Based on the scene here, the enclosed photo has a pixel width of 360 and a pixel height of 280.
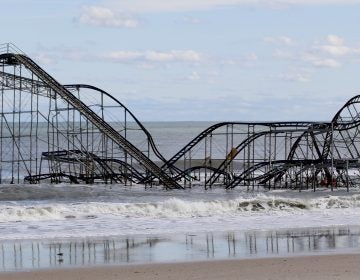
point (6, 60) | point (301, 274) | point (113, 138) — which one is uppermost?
point (6, 60)

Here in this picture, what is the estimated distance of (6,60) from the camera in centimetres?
4181

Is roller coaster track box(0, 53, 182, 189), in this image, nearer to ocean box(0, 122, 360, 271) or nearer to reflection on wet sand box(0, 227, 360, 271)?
ocean box(0, 122, 360, 271)

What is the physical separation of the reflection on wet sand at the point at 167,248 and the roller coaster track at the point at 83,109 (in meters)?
20.7

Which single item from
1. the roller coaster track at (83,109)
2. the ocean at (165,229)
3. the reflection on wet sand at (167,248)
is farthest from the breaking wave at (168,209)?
the roller coaster track at (83,109)

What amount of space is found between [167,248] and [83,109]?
2418cm

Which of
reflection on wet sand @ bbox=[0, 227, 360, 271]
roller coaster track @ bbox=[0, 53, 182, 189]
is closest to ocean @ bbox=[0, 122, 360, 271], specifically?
reflection on wet sand @ bbox=[0, 227, 360, 271]

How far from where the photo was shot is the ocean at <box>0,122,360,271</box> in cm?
1833

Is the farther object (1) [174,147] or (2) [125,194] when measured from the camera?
Result: (1) [174,147]

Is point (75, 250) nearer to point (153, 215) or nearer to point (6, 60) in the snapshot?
point (153, 215)

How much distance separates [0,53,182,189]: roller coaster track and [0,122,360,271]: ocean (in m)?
3.30

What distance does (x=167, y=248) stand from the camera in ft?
63.4

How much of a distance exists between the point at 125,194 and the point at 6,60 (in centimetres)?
884

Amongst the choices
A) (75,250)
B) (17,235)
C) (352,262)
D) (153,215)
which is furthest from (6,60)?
(352,262)

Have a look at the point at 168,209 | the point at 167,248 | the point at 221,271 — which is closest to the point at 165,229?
the point at 167,248
